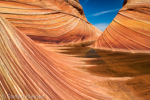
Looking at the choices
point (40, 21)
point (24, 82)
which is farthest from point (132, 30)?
point (40, 21)

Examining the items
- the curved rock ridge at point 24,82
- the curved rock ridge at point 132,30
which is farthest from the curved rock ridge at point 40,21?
the curved rock ridge at point 24,82

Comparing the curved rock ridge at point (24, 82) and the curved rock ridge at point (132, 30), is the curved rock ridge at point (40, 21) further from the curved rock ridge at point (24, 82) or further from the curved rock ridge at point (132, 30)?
the curved rock ridge at point (24, 82)

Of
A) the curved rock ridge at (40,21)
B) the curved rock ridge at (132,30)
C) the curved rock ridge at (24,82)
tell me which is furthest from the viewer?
the curved rock ridge at (40,21)

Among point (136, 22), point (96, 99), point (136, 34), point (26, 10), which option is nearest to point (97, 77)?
point (96, 99)

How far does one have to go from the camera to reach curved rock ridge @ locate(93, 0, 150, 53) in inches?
54.5

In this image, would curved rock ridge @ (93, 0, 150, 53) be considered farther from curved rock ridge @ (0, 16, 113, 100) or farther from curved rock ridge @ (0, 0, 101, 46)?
curved rock ridge @ (0, 16, 113, 100)

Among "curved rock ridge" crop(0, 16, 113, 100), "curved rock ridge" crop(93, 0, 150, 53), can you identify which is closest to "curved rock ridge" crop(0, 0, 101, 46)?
"curved rock ridge" crop(93, 0, 150, 53)

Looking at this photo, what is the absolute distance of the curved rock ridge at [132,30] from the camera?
4.54 ft

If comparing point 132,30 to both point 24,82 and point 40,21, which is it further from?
point 40,21

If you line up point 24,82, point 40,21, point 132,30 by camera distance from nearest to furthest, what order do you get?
point 24,82 → point 132,30 → point 40,21

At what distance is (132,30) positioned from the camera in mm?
1512

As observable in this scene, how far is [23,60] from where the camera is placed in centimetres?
48

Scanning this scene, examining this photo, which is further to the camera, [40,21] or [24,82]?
[40,21]

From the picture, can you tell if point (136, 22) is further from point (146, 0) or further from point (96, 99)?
point (96, 99)
